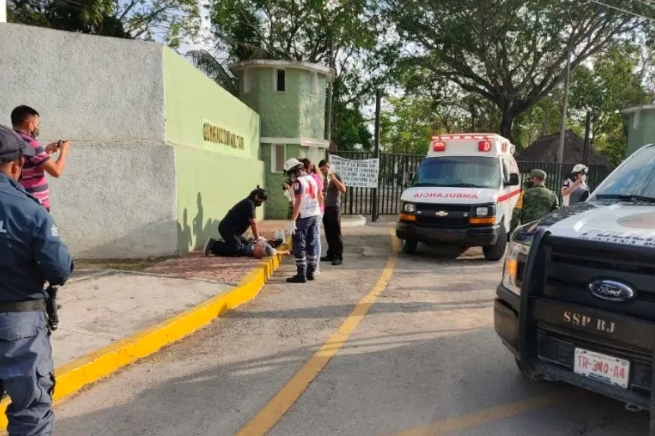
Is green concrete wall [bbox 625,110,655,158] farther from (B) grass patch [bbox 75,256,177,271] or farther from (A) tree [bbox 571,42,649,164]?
(B) grass patch [bbox 75,256,177,271]

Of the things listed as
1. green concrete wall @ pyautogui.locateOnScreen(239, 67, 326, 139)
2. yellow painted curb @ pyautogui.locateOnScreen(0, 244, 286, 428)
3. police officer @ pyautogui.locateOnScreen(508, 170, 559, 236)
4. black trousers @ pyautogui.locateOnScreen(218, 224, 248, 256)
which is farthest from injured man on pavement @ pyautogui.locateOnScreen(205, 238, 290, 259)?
green concrete wall @ pyautogui.locateOnScreen(239, 67, 326, 139)

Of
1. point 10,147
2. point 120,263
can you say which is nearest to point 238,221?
point 120,263

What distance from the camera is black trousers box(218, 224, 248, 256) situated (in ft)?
27.4

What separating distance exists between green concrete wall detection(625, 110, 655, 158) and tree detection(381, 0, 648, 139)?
3518 millimetres

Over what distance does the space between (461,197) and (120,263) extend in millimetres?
5775

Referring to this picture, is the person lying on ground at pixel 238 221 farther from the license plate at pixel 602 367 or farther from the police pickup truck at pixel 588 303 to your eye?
the license plate at pixel 602 367

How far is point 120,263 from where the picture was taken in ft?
25.3

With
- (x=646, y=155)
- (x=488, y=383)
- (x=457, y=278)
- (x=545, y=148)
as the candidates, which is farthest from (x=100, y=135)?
(x=545, y=148)

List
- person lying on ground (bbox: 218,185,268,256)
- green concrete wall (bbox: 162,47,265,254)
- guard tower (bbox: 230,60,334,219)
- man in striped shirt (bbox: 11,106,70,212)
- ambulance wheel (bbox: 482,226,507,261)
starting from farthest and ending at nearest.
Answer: guard tower (bbox: 230,60,334,219) < ambulance wheel (bbox: 482,226,507,261) < person lying on ground (bbox: 218,185,268,256) < green concrete wall (bbox: 162,47,265,254) < man in striped shirt (bbox: 11,106,70,212)

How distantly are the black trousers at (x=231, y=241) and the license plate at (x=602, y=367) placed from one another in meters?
6.03

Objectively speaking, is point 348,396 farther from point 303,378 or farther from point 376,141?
point 376,141

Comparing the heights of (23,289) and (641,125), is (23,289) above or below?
below

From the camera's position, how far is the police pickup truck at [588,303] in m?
2.84

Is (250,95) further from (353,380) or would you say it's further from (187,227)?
(353,380)
